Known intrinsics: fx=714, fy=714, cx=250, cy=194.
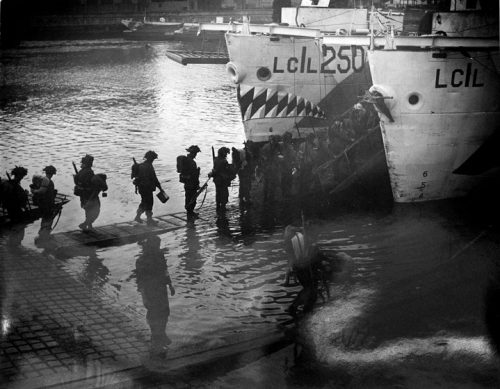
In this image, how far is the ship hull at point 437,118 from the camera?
14.8 m

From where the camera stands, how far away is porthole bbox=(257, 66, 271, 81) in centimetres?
2071

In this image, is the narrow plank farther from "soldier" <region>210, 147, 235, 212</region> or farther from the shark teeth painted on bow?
the shark teeth painted on bow

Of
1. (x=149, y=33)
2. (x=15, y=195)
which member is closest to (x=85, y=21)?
(x=149, y=33)

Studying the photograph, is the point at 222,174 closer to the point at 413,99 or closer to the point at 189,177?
the point at 189,177

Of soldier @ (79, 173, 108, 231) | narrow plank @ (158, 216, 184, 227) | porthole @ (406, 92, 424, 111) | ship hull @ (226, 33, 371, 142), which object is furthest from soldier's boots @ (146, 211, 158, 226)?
ship hull @ (226, 33, 371, 142)

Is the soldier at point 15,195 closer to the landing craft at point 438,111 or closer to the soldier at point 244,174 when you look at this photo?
the soldier at point 244,174

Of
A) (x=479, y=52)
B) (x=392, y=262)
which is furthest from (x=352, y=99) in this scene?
(x=392, y=262)

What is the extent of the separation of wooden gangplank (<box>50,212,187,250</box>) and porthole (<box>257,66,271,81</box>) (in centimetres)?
777

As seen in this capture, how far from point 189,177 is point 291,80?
759cm

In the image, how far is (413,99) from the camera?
15.1 metres

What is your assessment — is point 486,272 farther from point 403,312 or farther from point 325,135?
point 325,135

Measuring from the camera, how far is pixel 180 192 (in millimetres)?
16531

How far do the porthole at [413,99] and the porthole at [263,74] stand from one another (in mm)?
6587

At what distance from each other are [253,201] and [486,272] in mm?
6221
